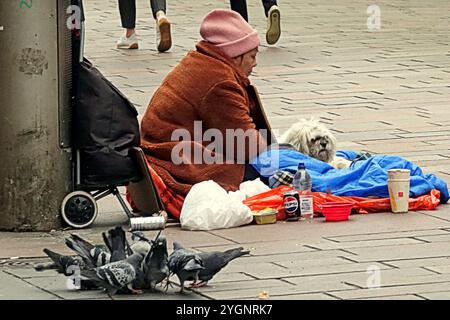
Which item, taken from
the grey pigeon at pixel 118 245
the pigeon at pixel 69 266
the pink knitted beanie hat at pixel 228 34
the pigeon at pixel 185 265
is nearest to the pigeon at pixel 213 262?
the pigeon at pixel 185 265

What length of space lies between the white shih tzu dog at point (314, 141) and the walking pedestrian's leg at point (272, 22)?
4781mm

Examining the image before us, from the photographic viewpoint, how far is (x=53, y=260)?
17.9ft

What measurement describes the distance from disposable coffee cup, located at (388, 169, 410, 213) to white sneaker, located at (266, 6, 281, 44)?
5.54 meters

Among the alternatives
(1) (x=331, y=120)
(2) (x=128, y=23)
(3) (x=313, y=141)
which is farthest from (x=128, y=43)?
(3) (x=313, y=141)

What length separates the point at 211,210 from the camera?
6586mm

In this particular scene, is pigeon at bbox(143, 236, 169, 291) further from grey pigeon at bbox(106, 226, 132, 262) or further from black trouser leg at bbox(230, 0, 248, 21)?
black trouser leg at bbox(230, 0, 248, 21)

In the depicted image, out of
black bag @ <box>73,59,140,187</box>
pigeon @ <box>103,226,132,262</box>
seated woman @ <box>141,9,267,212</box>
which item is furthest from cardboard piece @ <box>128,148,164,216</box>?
pigeon @ <box>103,226,132,262</box>

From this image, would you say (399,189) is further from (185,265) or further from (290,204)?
(185,265)

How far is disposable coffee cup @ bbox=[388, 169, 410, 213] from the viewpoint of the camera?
6.78m

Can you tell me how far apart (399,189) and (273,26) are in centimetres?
562

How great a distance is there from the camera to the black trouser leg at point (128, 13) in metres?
12.2

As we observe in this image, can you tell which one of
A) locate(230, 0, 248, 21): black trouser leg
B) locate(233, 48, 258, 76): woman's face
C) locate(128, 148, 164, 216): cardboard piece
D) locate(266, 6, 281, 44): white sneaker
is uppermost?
locate(230, 0, 248, 21): black trouser leg
